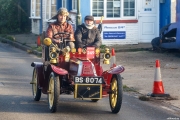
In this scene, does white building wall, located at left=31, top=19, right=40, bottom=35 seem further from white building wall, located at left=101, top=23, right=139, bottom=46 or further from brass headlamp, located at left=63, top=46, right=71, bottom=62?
brass headlamp, located at left=63, top=46, right=71, bottom=62

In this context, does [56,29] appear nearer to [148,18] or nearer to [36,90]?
[36,90]

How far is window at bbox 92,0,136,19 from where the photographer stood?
23.8 metres

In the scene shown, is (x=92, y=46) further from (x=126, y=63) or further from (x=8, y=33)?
(x=8, y=33)

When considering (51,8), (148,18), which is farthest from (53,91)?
(51,8)

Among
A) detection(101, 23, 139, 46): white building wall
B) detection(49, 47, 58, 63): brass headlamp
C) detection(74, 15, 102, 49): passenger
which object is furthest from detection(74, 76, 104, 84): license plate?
detection(101, 23, 139, 46): white building wall

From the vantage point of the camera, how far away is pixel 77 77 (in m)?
9.59

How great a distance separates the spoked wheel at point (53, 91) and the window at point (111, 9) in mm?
14003

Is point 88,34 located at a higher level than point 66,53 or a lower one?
higher

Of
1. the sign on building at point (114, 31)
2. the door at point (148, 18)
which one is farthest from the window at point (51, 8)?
the door at point (148, 18)

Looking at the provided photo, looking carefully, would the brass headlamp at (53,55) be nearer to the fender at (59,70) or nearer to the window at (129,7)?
the fender at (59,70)

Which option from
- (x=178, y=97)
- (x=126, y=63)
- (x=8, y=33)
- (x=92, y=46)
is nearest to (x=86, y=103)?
(x=92, y=46)

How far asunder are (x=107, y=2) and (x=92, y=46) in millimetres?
13023

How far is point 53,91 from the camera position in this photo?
9.78 meters

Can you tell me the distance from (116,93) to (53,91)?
119cm
